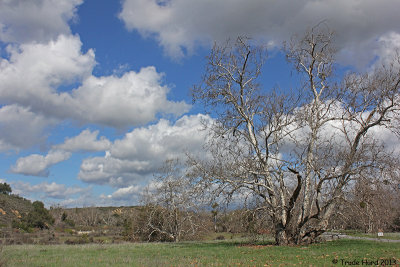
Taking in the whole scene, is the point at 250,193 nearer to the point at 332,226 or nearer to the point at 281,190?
the point at 281,190

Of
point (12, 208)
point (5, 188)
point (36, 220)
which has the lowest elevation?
point (36, 220)

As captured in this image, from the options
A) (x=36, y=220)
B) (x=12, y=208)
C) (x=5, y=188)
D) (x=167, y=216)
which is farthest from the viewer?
(x=5, y=188)

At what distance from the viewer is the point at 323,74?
21.7 metres

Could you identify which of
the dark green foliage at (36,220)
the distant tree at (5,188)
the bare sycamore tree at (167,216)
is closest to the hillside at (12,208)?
the dark green foliage at (36,220)

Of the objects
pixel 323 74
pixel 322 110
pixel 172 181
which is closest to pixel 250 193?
pixel 322 110

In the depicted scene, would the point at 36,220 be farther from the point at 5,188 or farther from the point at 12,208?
the point at 5,188

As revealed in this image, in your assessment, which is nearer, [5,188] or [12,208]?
[12,208]

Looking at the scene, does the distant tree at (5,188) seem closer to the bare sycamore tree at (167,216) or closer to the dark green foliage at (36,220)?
the dark green foliage at (36,220)

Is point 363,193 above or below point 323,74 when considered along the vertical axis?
below

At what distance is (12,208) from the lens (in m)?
68.8

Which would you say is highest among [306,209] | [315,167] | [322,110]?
[322,110]

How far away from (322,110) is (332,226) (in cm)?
712

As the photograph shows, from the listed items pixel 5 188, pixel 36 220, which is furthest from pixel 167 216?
pixel 5 188

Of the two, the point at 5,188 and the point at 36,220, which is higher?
the point at 5,188
